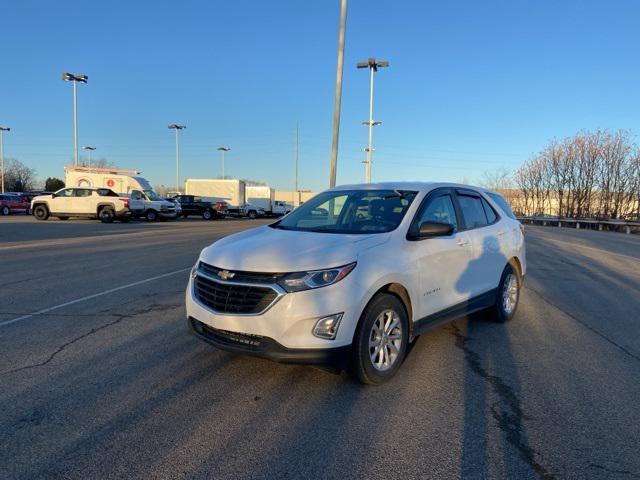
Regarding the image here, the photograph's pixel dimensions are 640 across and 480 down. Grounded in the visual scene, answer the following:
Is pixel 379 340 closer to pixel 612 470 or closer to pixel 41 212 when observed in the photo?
pixel 612 470

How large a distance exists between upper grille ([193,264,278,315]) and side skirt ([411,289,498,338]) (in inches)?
61.8

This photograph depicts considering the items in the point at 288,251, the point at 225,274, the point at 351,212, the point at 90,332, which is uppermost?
the point at 351,212

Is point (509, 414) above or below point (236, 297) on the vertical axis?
below

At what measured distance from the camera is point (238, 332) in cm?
372

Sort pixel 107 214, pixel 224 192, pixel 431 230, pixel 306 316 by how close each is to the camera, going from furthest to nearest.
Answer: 1. pixel 224 192
2. pixel 107 214
3. pixel 431 230
4. pixel 306 316

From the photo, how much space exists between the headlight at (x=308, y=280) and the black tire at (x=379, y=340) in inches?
17.1

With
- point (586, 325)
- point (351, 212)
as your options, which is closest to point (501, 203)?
point (586, 325)

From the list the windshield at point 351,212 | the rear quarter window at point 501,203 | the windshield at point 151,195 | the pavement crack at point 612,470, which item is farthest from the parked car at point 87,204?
the pavement crack at point 612,470

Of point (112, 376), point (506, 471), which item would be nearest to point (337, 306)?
point (506, 471)

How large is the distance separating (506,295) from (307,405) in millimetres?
3714

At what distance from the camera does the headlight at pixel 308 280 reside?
356 centimetres

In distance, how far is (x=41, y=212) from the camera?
29.3 meters

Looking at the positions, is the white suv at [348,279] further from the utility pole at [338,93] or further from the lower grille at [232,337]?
the utility pole at [338,93]

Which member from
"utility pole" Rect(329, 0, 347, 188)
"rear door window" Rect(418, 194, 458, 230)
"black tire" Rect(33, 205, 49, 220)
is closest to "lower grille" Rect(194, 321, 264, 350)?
"rear door window" Rect(418, 194, 458, 230)
